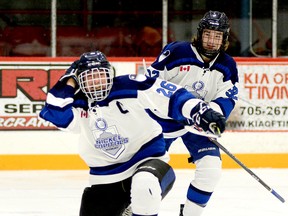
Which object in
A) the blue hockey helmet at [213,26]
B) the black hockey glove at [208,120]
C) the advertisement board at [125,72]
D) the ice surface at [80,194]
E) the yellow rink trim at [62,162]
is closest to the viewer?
the black hockey glove at [208,120]

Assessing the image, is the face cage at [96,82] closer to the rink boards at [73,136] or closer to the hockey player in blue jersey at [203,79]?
the hockey player in blue jersey at [203,79]

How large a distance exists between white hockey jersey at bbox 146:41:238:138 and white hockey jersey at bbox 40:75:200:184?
841 mm

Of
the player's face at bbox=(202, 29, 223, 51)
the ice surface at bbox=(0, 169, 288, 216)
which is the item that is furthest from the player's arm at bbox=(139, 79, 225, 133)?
the ice surface at bbox=(0, 169, 288, 216)

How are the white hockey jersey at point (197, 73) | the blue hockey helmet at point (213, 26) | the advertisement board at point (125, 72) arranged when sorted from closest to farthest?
1. the blue hockey helmet at point (213, 26)
2. the white hockey jersey at point (197, 73)
3. the advertisement board at point (125, 72)

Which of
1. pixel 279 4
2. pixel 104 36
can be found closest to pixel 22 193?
pixel 104 36

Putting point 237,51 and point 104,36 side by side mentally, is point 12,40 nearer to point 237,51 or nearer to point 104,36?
point 104,36

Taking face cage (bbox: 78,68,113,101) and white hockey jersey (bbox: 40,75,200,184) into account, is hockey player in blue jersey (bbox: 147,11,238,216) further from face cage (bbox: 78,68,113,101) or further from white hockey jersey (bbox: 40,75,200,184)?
face cage (bbox: 78,68,113,101)

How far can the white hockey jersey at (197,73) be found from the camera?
13.8 feet

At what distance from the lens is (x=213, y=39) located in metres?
4.11

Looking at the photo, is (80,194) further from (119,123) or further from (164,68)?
(119,123)

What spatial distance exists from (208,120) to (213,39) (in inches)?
39.0

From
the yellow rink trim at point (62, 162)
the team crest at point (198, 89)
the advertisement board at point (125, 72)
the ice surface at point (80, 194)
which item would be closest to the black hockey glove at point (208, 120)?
the team crest at point (198, 89)

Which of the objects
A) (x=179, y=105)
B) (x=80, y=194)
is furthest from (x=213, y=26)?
(x=80, y=194)

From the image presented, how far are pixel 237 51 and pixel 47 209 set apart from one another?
299 cm
